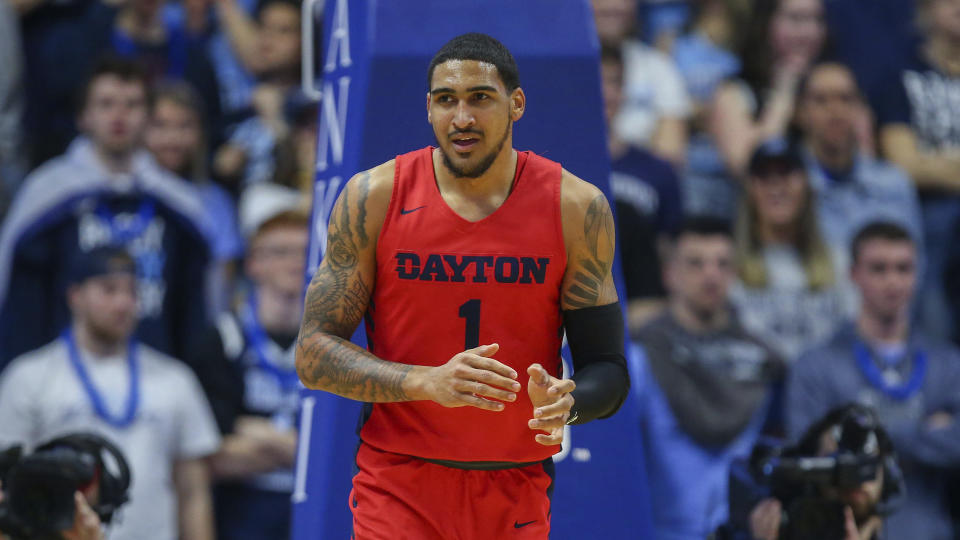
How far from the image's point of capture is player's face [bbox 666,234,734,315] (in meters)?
7.63

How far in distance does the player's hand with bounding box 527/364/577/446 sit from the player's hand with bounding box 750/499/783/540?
82.6 inches

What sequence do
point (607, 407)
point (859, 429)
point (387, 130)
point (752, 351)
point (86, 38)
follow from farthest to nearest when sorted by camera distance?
point (86, 38) < point (752, 351) < point (859, 429) < point (387, 130) < point (607, 407)

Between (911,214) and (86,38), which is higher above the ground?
(86,38)

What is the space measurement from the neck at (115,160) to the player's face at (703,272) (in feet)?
10.6

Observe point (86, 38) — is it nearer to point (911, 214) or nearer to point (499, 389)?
point (911, 214)

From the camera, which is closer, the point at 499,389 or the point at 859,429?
the point at 499,389

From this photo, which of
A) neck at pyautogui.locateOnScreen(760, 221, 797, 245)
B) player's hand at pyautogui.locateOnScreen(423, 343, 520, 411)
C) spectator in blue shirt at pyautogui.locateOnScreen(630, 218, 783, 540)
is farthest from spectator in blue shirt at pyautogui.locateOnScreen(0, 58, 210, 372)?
player's hand at pyautogui.locateOnScreen(423, 343, 520, 411)

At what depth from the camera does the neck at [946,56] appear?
923cm

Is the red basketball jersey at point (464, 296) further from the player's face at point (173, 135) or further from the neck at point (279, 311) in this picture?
the player's face at point (173, 135)

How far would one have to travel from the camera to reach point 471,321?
3.96m

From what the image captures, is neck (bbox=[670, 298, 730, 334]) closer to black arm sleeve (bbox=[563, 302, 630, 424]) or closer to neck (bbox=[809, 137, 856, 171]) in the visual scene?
neck (bbox=[809, 137, 856, 171])

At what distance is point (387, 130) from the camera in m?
5.09

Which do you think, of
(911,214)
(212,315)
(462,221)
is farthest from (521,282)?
(911,214)

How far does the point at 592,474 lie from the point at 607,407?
4.51 ft
